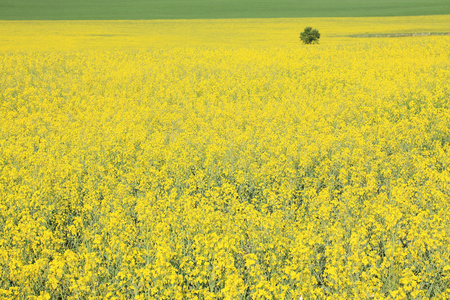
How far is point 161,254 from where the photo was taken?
3.98 meters

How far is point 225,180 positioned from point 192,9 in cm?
7348

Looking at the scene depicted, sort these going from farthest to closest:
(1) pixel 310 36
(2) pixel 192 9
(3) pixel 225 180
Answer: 1. (2) pixel 192 9
2. (1) pixel 310 36
3. (3) pixel 225 180

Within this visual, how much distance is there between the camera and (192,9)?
75.4 m

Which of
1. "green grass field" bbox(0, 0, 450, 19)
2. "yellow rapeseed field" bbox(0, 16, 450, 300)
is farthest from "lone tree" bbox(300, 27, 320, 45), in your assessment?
"green grass field" bbox(0, 0, 450, 19)

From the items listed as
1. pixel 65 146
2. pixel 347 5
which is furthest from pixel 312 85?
pixel 347 5

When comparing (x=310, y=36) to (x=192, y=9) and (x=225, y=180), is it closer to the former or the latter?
(x=225, y=180)

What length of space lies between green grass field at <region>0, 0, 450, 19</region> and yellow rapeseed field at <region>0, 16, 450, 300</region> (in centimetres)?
4850

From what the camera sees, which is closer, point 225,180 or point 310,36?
point 225,180

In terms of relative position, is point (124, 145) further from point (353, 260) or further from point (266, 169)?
point (353, 260)

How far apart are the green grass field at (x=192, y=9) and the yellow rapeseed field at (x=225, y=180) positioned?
48.5 m

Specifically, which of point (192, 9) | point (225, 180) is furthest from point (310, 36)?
point (192, 9)

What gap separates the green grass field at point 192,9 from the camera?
6562 centimetres

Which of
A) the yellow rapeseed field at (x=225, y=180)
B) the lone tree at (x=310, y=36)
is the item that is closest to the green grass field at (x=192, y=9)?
the lone tree at (x=310, y=36)

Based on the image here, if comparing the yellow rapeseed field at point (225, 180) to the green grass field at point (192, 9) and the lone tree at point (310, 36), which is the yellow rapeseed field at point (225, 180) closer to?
the lone tree at point (310, 36)
